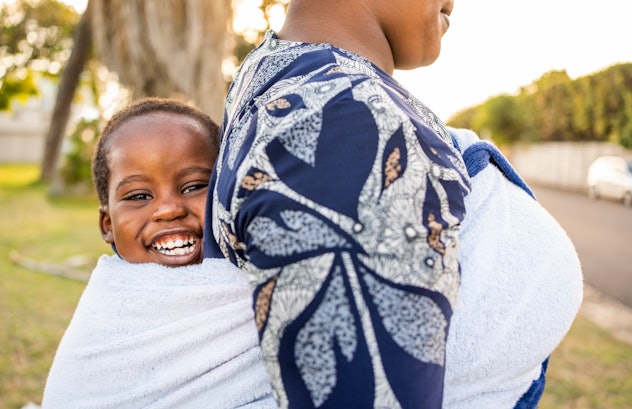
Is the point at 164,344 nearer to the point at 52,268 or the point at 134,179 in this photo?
the point at 134,179

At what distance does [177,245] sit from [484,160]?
29.4 inches

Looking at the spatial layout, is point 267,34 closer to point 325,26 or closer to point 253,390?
point 325,26

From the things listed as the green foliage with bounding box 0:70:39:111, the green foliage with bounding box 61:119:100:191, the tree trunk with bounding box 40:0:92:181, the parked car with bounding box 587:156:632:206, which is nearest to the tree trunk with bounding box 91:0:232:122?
the tree trunk with bounding box 40:0:92:181

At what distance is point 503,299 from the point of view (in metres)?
1.05

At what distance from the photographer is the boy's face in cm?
150

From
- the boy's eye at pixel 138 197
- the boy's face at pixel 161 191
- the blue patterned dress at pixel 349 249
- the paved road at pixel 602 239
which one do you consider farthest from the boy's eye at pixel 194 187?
the paved road at pixel 602 239

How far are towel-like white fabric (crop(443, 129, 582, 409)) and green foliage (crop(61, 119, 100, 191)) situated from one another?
15034mm

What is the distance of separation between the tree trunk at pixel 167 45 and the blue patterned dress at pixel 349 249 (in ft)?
14.8

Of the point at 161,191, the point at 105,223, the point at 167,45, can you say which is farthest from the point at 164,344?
the point at 167,45

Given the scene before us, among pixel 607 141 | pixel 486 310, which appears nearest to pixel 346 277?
pixel 486 310

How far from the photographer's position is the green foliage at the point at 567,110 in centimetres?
2370

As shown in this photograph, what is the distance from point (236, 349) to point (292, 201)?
16.0 inches

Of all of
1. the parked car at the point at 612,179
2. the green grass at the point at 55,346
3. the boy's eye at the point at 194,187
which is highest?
the boy's eye at the point at 194,187

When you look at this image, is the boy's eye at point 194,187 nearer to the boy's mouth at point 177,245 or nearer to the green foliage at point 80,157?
the boy's mouth at point 177,245
